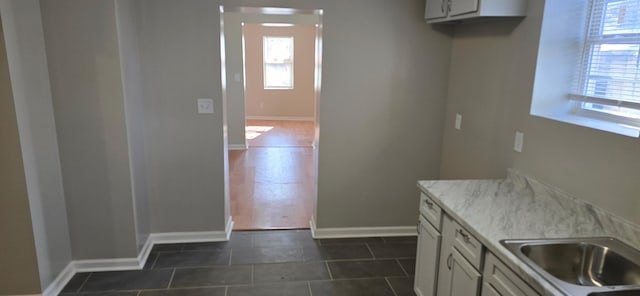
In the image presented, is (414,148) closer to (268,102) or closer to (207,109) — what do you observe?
(207,109)

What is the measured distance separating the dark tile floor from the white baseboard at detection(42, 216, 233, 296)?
50 mm

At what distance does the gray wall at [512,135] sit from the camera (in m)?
1.79

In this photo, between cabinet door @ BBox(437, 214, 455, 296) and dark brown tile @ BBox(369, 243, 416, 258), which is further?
dark brown tile @ BBox(369, 243, 416, 258)

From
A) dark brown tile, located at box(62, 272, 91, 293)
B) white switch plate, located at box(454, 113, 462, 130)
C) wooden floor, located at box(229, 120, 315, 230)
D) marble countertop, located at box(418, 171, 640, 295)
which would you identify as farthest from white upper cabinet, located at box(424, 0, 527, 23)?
dark brown tile, located at box(62, 272, 91, 293)

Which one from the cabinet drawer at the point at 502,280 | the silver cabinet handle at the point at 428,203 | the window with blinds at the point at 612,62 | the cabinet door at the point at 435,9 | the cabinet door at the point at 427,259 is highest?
the cabinet door at the point at 435,9

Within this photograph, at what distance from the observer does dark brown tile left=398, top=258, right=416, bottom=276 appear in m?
3.04

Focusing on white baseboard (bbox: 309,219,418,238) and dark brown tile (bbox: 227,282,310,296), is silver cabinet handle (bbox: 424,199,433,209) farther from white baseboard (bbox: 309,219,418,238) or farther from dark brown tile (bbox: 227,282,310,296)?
white baseboard (bbox: 309,219,418,238)

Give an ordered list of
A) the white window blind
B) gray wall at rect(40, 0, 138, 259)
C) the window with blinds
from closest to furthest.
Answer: the window with blinds, gray wall at rect(40, 0, 138, 259), the white window blind

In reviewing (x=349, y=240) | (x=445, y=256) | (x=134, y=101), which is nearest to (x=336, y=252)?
(x=349, y=240)

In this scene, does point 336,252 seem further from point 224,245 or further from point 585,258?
point 585,258

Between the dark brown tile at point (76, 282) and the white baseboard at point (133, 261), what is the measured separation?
0.9 inches

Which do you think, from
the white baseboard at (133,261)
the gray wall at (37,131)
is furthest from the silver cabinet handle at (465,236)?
the gray wall at (37,131)

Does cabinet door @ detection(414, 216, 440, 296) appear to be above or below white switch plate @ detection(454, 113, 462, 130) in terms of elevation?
below

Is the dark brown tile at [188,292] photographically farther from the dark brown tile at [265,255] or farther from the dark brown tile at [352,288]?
the dark brown tile at [352,288]
